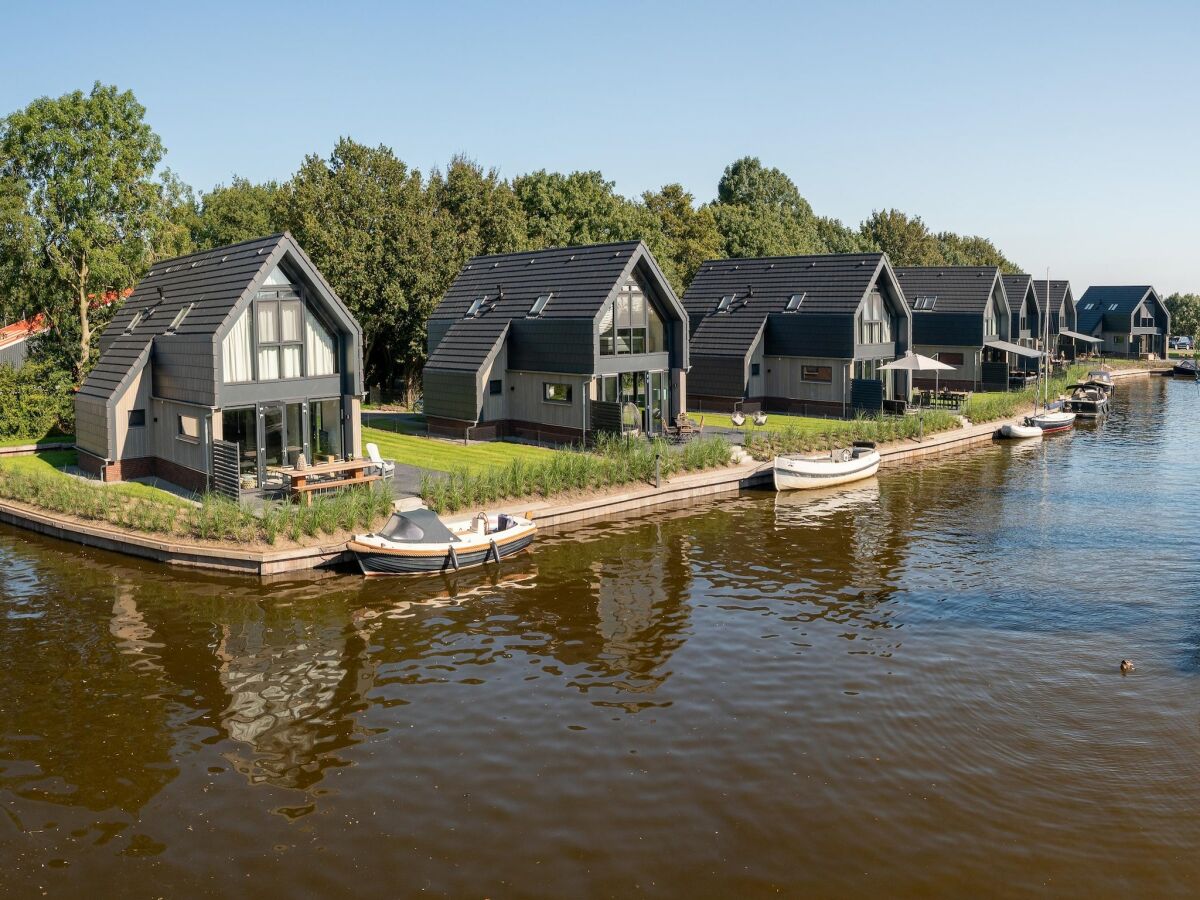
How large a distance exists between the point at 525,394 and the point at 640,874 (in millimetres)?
30829

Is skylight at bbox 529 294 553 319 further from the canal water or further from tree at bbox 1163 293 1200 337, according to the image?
tree at bbox 1163 293 1200 337

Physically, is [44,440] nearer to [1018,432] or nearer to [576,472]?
[576,472]

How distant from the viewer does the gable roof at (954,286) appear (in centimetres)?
6381

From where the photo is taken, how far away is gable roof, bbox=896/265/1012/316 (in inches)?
2512

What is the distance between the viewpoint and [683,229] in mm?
79500

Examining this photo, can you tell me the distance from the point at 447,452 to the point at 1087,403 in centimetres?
4107

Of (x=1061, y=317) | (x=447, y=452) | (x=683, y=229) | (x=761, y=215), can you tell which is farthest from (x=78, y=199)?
(x=1061, y=317)

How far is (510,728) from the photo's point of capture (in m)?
16.2

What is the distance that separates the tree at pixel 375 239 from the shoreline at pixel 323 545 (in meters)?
16.6

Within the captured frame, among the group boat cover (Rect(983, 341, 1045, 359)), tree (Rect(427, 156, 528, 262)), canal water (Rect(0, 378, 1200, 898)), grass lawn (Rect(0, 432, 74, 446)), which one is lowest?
canal water (Rect(0, 378, 1200, 898))

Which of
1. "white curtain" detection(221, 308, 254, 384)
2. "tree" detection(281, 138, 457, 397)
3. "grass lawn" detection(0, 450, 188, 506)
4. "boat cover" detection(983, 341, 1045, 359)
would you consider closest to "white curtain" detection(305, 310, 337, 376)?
"white curtain" detection(221, 308, 254, 384)

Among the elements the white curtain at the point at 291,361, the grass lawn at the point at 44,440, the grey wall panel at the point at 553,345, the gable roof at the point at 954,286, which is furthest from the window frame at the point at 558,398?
the gable roof at the point at 954,286

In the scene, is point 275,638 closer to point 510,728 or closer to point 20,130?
point 510,728

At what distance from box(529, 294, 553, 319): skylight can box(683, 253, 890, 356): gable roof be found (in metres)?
12.3
